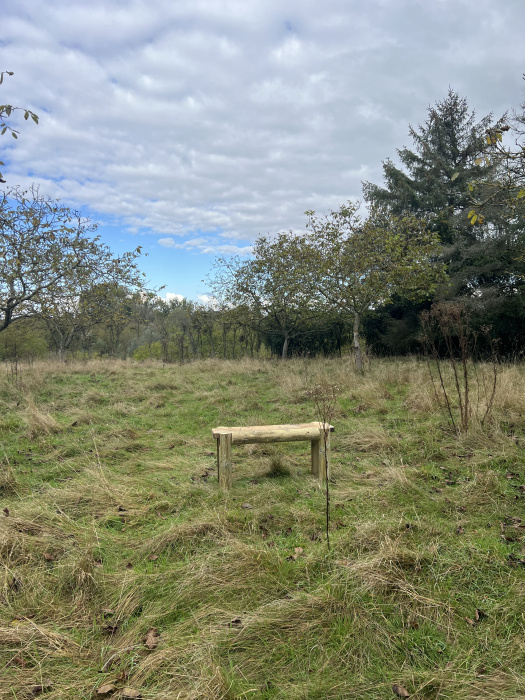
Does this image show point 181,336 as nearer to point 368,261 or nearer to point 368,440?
point 368,261

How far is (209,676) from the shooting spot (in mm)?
1900

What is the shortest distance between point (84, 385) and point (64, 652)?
10.6 m

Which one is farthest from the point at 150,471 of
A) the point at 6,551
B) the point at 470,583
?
the point at 470,583

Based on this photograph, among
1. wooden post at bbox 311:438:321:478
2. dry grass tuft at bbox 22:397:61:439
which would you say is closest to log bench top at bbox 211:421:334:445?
wooden post at bbox 311:438:321:478

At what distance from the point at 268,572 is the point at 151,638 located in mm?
836

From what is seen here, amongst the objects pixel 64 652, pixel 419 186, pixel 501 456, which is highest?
pixel 419 186

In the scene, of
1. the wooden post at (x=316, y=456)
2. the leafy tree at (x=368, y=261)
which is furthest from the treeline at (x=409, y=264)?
the wooden post at (x=316, y=456)

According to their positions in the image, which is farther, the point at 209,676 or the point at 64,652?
the point at 64,652

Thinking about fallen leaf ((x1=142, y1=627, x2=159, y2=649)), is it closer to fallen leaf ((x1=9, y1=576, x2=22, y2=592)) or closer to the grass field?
the grass field

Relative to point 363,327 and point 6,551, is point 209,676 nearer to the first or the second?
point 6,551

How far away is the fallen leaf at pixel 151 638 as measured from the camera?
2.16m

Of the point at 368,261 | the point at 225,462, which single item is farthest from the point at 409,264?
the point at 225,462

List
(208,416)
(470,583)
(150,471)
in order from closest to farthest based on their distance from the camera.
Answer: (470,583), (150,471), (208,416)

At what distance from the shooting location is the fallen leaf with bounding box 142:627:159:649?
7.10 ft
